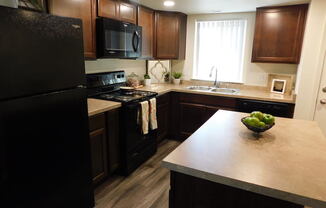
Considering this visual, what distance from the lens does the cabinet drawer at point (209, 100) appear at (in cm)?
315

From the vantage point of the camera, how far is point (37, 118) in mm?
1367

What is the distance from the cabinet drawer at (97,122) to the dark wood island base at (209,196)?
113 cm

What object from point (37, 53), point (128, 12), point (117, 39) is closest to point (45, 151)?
point (37, 53)

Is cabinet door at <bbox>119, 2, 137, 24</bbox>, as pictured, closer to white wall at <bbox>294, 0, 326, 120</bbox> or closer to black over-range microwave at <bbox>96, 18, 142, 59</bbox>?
black over-range microwave at <bbox>96, 18, 142, 59</bbox>

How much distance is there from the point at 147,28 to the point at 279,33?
189cm

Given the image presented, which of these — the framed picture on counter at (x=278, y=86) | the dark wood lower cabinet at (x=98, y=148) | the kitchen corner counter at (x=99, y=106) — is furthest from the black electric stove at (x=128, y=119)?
the framed picture on counter at (x=278, y=86)

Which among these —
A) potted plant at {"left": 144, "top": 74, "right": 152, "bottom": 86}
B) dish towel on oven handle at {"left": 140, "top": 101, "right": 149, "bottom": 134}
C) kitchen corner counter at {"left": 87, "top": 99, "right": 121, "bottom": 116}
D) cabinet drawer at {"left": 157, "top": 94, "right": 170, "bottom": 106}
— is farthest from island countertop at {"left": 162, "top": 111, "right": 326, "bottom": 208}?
potted plant at {"left": 144, "top": 74, "right": 152, "bottom": 86}

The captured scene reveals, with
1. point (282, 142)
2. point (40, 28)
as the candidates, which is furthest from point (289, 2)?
point (40, 28)

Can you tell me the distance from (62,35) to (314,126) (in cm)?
203

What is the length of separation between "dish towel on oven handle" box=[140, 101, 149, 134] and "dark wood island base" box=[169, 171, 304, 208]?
148 cm

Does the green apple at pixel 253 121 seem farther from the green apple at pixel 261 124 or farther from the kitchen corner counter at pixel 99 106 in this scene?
the kitchen corner counter at pixel 99 106

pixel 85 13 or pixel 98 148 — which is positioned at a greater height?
pixel 85 13

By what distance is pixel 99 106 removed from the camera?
7.18 ft

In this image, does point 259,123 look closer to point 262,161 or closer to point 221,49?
point 262,161
